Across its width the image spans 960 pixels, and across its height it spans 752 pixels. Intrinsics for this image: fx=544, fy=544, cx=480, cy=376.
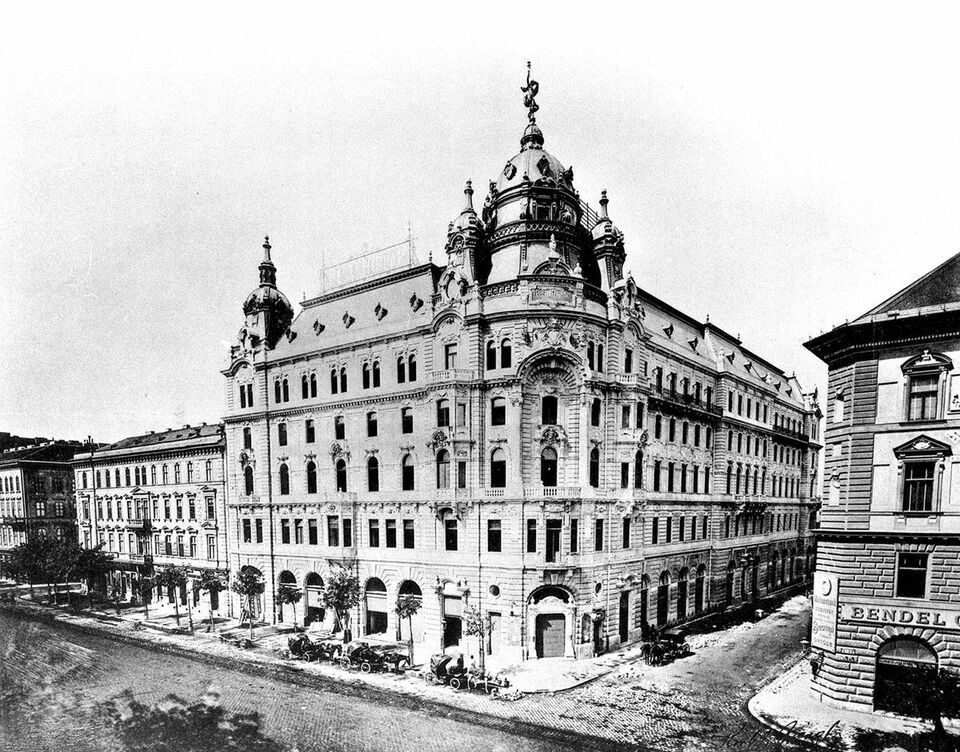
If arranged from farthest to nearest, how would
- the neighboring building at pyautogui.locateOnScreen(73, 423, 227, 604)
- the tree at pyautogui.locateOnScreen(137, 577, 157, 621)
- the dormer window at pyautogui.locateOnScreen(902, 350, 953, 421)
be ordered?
the neighboring building at pyautogui.locateOnScreen(73, 423, 227, 604) → the tree at pyautogui.locateOnScreen(137, 577, 157, 621) → the dormer window at pyautogui.locateOnScreen(902, 350, 953, 421)

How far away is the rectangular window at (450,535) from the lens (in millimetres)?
34781

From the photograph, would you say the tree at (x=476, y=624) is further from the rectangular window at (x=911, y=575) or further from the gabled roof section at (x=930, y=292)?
the gabled roof section at (x=930, y=292)

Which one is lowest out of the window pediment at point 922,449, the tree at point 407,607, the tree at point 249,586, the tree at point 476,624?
the tree at point 249,586

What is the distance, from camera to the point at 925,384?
77.5ft

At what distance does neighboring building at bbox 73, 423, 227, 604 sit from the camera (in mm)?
47281

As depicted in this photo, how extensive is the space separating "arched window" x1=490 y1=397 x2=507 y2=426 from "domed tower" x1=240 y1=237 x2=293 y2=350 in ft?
70.4

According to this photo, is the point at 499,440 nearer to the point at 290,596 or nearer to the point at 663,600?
the point at 663,600

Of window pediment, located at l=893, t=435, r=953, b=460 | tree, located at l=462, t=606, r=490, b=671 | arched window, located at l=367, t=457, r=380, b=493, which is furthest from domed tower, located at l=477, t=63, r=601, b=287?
tree, located at l=462, t=606, r=490, b=671

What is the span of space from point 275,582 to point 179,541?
44.2 feet

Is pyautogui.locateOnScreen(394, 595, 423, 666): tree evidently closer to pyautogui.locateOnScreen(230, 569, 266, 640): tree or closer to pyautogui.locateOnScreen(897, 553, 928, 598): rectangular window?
pyautogui.locateOnScreen(230, 569, 266, 640): tree

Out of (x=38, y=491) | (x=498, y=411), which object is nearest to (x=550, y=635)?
(x=498, y=411)

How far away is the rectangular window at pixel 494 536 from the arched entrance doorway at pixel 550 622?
342 cm

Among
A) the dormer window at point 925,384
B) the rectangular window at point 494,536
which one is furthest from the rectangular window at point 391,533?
the dormer window at point 925,384

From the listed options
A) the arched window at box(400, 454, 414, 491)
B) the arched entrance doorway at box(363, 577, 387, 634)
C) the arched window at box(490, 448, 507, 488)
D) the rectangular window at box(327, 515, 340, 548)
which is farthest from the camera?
→ the rectangular window at box(327, 515, 340, 548)
